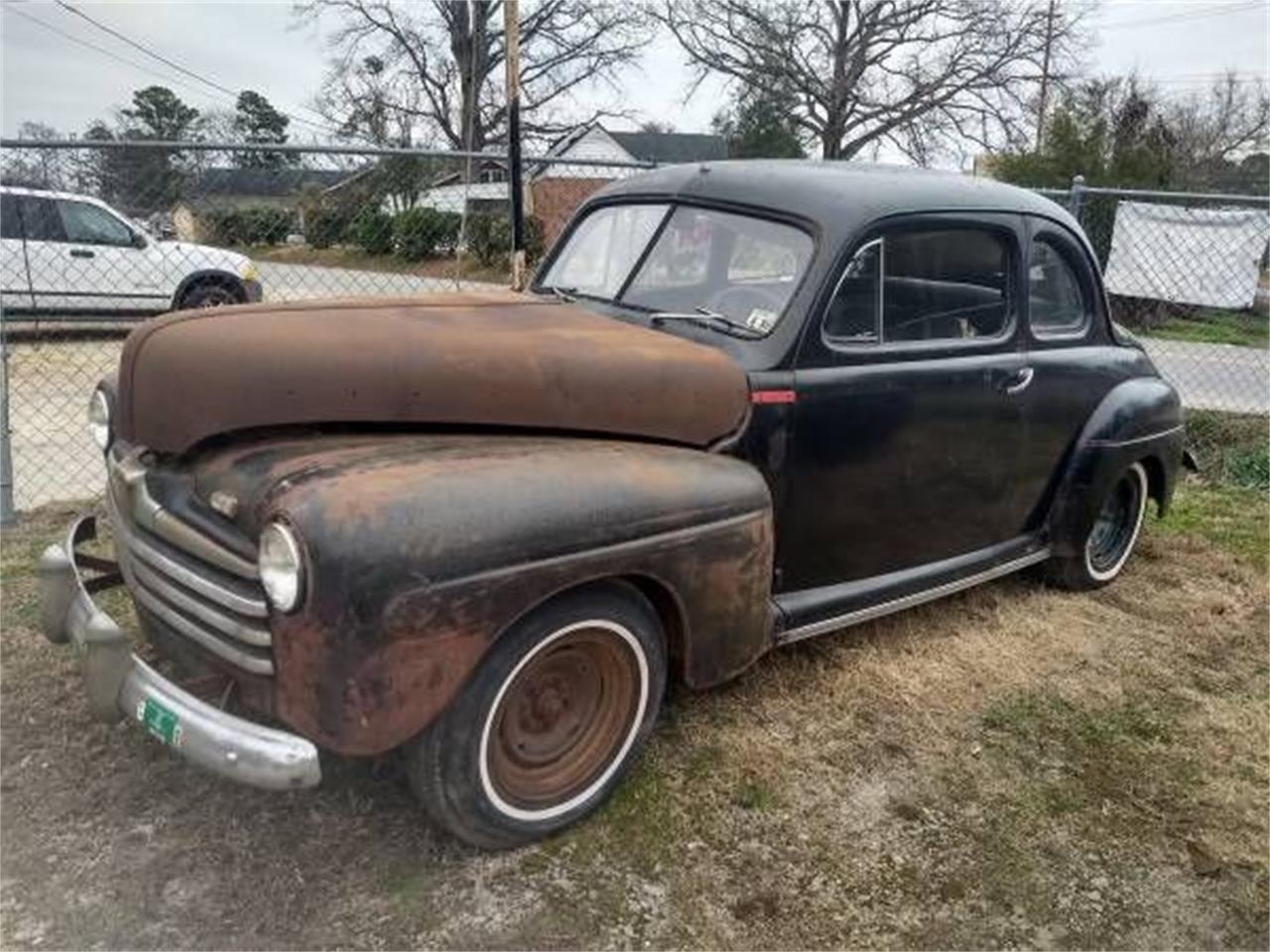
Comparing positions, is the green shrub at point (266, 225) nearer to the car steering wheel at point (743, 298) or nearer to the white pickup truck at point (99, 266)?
the white pickup truck at point (99, 266)

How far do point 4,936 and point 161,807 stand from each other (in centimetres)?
50

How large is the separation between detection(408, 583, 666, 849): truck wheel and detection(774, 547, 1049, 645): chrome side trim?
684mm

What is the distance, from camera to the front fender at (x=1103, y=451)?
4566mm

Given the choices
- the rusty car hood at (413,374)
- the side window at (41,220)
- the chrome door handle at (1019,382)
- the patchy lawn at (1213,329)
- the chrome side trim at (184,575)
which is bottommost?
the patchy lawn at (1213,329)

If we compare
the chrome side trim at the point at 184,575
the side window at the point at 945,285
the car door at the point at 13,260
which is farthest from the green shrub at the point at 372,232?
the chrome side trim at the point at 184,575

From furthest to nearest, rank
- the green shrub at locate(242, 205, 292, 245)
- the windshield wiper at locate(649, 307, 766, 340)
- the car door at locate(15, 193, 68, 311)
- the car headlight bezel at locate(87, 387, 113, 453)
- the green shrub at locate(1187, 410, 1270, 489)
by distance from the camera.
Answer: the car door at locate(15, 193, 68, 311) → the green shrub at locate(242, 205, 292, 245) → the green shrub at locate(1187, 410, 1270, 489) → the windshield wiper at locate(649, 307, 766, 340) → the car headlight bezel at locate(87, 387, 113, 453)

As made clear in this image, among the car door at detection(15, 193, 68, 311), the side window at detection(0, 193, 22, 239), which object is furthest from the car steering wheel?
the car door at detection(15, 193, 68, 311)

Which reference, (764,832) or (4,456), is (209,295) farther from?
(764,832)

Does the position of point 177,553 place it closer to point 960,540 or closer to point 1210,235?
point 960,540

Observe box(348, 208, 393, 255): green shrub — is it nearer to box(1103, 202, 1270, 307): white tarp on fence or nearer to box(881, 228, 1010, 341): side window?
box(881, 228, 1010, 341): side window

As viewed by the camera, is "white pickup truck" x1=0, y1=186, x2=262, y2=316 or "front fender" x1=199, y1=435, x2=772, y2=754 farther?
"white pickup truck" x1=0, y1=186, x2=262, y2=316

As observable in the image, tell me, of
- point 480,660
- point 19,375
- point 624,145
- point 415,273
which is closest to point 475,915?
point 480,660

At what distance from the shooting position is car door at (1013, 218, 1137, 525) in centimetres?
427

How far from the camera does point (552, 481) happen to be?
8.77ft
